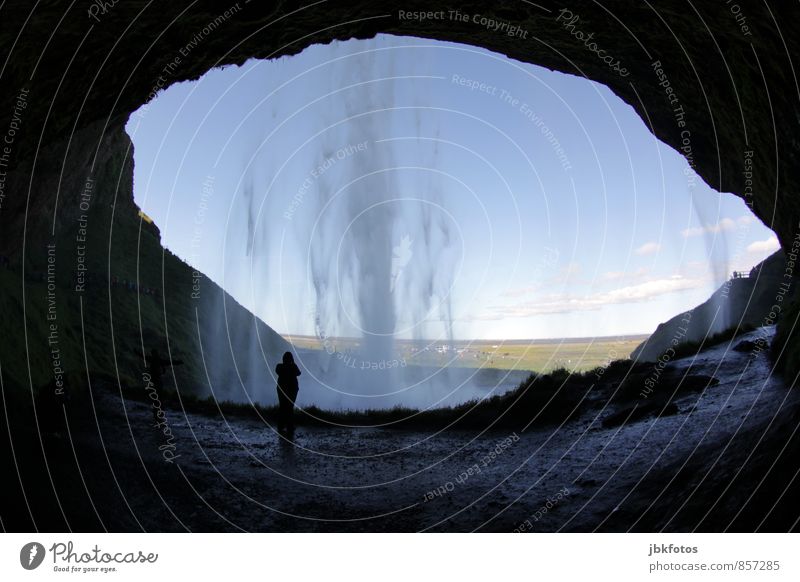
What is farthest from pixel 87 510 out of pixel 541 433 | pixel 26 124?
pixel 541 433

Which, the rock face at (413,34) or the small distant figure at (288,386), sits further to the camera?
the small distant figure at (288,386)

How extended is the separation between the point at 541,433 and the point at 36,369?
1601 cm

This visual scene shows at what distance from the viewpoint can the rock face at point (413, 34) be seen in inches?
342

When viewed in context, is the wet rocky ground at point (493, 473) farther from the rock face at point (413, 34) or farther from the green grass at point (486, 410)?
the rock face at point (413, 34)

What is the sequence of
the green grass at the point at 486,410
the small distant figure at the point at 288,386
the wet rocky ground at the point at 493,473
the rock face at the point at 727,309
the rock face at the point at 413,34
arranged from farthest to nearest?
the rock face at the point at 727,309 → the green grass at the point at 486,410 → the small distant figure at the point at 288,386 → the rock face at the point at 413,34 → the wet rocky ground at the point at 493,473

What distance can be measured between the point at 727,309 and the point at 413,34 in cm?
3985

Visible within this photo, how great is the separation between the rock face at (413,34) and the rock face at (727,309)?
21490 millimetres

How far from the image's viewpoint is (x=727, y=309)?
136 feet

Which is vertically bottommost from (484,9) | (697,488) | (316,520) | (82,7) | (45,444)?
(316,520)

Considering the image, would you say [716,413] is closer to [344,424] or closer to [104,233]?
[344,424]

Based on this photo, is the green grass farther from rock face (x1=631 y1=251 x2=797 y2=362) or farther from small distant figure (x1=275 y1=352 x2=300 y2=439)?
rock face (x1=631 y1=251 x2=797 y2=362)

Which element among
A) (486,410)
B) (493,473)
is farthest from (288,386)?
(486,410)

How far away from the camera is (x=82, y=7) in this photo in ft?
27.0

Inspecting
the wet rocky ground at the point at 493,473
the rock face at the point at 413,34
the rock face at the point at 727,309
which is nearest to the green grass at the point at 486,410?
the wet rocky ground at the point at 493,473
